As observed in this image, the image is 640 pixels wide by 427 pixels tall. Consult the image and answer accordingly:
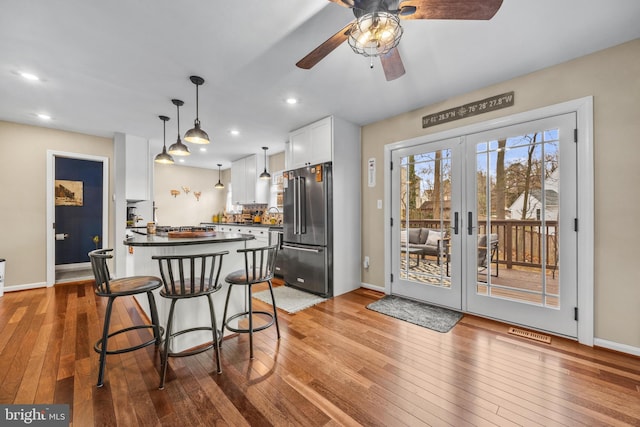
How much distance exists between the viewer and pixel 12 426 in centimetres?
144

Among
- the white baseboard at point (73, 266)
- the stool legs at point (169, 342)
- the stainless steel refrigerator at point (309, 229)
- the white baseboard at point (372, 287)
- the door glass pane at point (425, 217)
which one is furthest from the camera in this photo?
the white baseboard at point (73, 266)

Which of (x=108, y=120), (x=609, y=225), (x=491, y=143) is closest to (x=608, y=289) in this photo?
(x=609, y=225)

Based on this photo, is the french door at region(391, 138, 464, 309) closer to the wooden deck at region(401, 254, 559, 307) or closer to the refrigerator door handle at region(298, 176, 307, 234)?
the wooden deck at region(401, 254, 559, 307)

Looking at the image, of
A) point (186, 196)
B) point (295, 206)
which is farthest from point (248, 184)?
point (295, 206)

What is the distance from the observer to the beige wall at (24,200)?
389cm

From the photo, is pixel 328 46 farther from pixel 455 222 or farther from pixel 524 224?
pixel 524 224

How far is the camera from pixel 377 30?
1.48 metres

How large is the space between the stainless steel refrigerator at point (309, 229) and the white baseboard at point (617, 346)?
8.58 ft

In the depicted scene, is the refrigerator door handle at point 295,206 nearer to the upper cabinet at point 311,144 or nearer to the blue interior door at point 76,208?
the upper cabinet at point 311,144

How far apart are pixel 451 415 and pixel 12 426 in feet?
7.93

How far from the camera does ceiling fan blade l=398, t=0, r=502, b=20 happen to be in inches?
53.7

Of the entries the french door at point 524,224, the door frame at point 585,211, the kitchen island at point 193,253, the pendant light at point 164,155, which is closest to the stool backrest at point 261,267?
the kitchen island at point 193,253

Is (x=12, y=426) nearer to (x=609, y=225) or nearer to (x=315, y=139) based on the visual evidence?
(x=315, y=139)

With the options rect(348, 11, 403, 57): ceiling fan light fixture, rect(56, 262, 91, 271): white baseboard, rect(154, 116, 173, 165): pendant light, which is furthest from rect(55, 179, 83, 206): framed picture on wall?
rect(348, 11, 403, 57): ceiling fan light fixture
